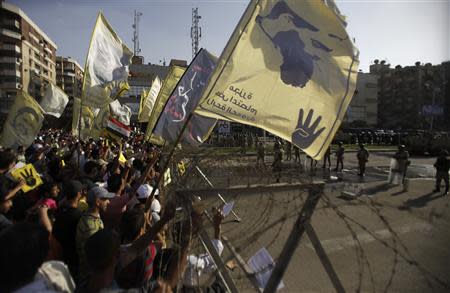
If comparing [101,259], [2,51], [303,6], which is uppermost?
[2,51]

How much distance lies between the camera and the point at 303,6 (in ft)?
9.12

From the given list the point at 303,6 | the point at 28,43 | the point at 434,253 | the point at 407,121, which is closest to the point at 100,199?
the point at 303,6

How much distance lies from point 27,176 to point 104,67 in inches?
101

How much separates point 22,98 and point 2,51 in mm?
61678

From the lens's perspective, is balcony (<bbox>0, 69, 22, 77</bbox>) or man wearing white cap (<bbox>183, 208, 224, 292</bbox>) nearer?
man wearing white cap (<bbox>183, 208, 224, 292</bbox>)

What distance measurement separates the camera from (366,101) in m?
90.3

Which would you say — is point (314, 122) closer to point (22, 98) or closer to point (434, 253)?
point (434, 253)

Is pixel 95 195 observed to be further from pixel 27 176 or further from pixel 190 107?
pixel 190 107

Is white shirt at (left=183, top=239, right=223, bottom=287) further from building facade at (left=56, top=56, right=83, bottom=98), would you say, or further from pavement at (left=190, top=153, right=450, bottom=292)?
building facade at (left=56, top=56, right=83, bottom=98)

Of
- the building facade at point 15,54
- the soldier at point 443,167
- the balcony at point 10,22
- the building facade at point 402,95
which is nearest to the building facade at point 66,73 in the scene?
the building facade at point 15,54

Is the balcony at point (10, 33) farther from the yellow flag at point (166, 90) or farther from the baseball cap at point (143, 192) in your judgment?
the baseball cap at point (143, 192)

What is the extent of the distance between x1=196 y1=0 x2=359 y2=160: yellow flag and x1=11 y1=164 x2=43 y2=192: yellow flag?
118 inches

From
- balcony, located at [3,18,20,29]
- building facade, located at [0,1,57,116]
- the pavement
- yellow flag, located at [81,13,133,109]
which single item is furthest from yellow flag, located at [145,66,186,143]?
balcony, located at [3,18,20,29]

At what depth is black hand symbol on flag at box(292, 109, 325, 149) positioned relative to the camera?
2809 millimetres
